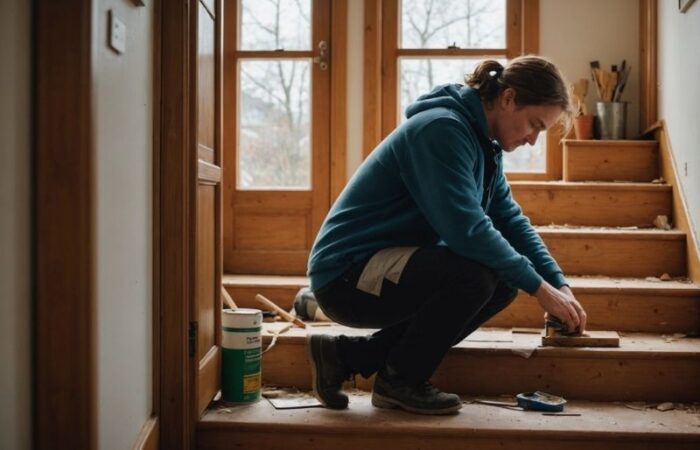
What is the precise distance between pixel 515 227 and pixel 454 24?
195 cm

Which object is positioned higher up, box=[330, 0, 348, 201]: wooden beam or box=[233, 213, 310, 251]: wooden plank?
box=[330, 0, 348, 201]: wooden beam

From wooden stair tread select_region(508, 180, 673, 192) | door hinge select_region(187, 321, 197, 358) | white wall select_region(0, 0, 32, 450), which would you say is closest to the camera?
white wall select_region(0, 0, 32, 450)

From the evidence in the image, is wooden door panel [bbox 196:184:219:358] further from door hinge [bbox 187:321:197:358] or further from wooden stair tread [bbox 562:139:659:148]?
wooden stair tread [bbox 562:139:659:148]

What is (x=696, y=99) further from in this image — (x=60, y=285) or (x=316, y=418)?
(x=60, y=285)

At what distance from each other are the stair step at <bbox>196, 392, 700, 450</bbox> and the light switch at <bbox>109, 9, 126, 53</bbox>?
1063 millimetres

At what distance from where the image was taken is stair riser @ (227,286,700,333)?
9.27ft

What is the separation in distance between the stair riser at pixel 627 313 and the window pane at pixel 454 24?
1.70m

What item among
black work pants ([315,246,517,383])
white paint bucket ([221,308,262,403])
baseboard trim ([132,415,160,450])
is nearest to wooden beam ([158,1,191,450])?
baseboard trim ([132,415,160,450])

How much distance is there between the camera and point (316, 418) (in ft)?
7.30

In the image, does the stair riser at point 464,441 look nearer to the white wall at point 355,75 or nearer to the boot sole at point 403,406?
the boot sole at point 403,406

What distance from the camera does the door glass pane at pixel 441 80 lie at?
4.08 meters

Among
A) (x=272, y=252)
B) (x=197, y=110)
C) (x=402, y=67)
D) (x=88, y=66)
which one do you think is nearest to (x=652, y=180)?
(x=402, y=67)

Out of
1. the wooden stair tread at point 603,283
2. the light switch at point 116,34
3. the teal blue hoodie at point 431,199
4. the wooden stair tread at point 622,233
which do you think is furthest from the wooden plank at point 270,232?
the light switch at point 116,34

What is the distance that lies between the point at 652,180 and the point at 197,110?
2427mm
